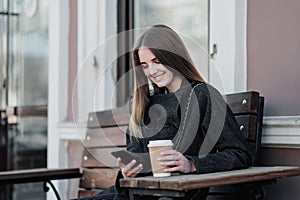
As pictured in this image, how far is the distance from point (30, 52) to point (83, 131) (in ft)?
3.84

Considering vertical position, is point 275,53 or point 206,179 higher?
point 275,53

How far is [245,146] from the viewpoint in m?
2.38

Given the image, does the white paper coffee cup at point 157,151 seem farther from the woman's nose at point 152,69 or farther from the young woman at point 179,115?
the woman's nose at point 152,69

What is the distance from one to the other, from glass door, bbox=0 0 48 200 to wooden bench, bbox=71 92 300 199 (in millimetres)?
1212

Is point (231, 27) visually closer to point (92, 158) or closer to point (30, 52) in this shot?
point (92, 158)

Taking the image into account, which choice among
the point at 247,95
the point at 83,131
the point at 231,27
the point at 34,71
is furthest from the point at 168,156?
the point at 34,71

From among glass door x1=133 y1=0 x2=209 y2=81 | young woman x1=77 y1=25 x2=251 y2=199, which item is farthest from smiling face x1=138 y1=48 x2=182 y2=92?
glass door x1=133 y1=0 x2=209 y2=81

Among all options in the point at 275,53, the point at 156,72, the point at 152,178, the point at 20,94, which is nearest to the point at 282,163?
the point at 275,53

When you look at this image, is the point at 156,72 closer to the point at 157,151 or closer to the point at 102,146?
the point at 157,151

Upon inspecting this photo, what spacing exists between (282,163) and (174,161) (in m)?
0.61

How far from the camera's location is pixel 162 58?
8.16 feet

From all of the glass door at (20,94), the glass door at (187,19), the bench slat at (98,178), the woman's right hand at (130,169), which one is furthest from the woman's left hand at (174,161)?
the glass door at (20,94)

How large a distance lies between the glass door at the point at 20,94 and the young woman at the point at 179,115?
1.99m

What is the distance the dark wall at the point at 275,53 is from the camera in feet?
8.48
